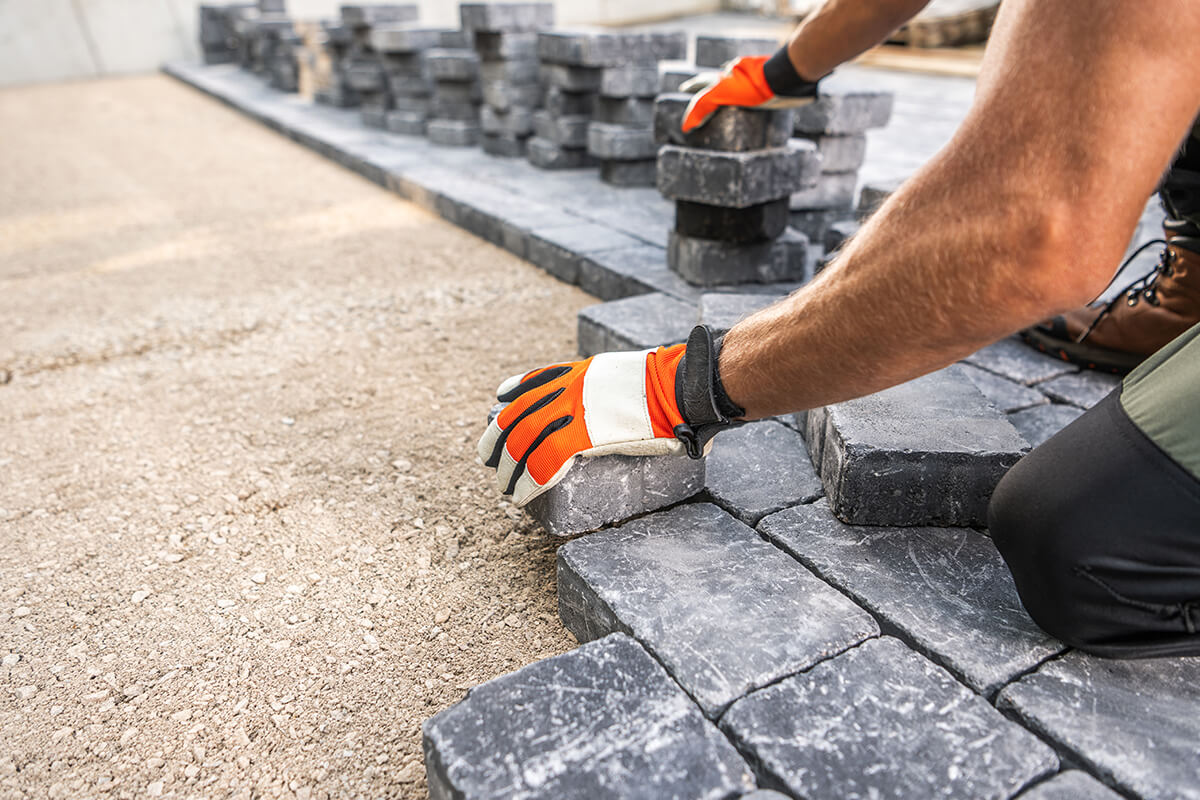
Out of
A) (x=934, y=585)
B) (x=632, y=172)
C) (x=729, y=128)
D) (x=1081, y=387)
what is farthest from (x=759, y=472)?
(x=632, y=172)

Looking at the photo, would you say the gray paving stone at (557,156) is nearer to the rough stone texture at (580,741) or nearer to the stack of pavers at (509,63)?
the stack of pavers at (509,63)

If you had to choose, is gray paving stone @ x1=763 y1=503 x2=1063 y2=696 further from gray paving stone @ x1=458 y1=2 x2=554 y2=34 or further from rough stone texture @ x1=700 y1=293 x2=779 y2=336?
gray paving stone @ x1=458 y1=2 x2=554 y2=34

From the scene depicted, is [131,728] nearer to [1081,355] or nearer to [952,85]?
[1081,355]

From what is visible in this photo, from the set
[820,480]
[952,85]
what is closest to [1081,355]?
[820,480]

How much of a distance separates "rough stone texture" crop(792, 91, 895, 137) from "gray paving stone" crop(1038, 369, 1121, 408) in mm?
1971

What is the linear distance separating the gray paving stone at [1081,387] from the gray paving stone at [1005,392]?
54 millimetres

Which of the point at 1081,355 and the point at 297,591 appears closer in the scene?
the point at 297,591

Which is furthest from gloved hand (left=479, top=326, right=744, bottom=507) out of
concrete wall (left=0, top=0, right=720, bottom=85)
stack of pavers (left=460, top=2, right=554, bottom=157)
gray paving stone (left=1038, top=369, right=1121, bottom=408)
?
concrete wall (left=0, top=0, right=720, bottom=85)

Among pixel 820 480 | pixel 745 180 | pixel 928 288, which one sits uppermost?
pixel 928 288

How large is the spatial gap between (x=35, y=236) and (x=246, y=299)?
2058 mm

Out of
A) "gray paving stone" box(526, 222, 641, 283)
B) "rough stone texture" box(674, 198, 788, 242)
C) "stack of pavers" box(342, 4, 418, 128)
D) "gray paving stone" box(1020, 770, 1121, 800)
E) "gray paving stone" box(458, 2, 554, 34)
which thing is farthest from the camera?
"stack of pavers" box(342, 4, 418, 128)

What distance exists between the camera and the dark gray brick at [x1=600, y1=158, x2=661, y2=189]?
5125mm

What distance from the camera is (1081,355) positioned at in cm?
247

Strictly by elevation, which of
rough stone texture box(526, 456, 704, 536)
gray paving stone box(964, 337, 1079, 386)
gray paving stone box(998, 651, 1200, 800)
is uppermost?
rough stone texture box(526, 456, 704, 536)
